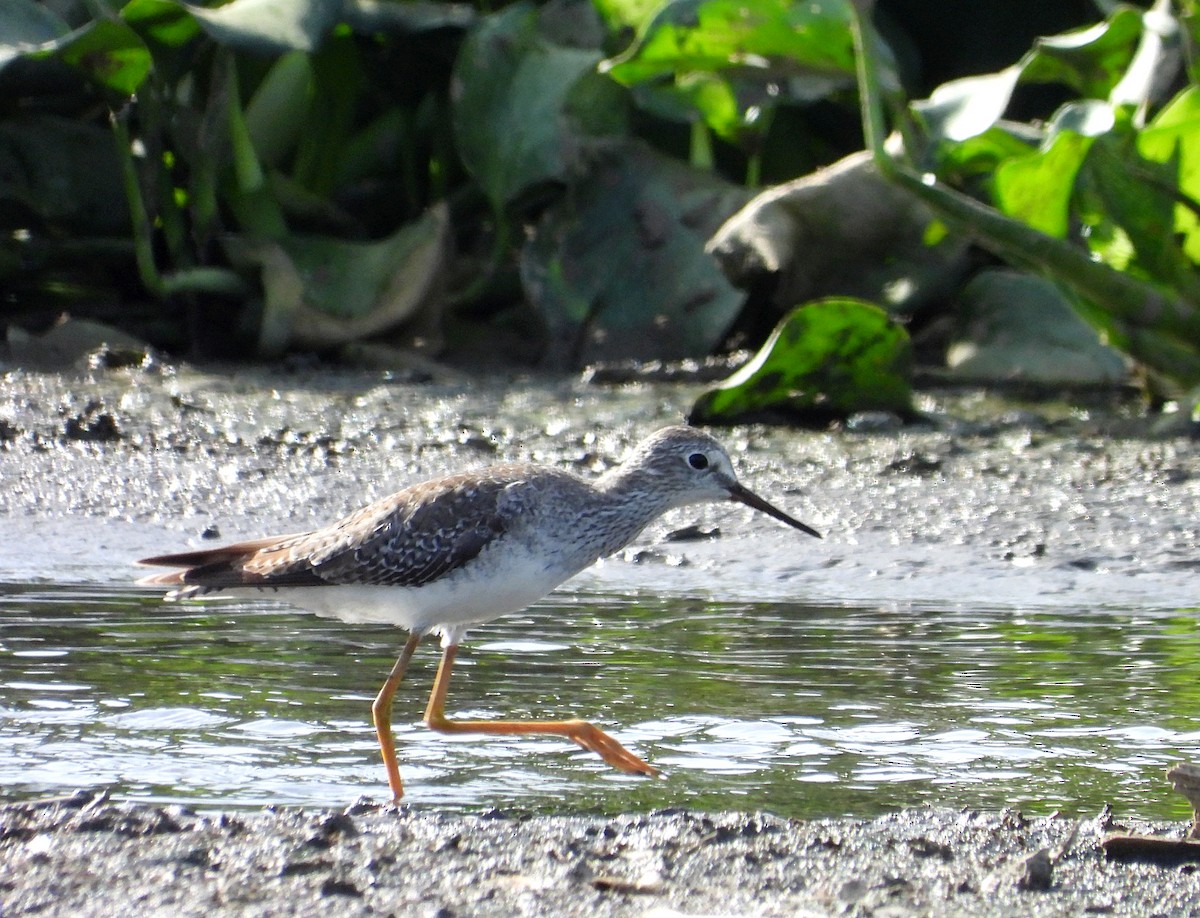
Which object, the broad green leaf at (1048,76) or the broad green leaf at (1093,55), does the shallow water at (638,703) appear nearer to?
the broad green leaf at (1048,76)

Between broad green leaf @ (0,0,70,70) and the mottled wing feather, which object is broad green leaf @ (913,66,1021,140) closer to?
the mottled wing feather

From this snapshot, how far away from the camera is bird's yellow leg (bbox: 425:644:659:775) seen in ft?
14.7

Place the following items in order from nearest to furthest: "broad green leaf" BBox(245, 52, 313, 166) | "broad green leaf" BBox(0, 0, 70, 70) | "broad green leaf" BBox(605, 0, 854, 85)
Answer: "broad green leaf" BBox(605, 0, 854, 85) → "broad green leaf" BBox(0, 0, 70, 70) → "broad green leaf" BBox(245, 52, 313, 166)

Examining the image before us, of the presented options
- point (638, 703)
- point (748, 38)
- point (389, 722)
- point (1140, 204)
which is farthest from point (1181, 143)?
point (389, 722)

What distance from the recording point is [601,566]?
21.9 ft

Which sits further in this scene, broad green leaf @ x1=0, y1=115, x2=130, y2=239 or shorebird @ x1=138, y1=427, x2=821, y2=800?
broad green leaf @ x1=0, y1=115, x2=130, y2=239

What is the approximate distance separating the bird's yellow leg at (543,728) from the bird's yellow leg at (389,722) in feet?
0.36

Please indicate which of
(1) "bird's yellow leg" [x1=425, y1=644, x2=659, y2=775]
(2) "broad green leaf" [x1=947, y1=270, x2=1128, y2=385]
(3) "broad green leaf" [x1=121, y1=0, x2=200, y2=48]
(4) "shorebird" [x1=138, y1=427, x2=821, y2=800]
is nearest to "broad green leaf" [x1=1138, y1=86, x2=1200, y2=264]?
(2) "broad green leaf" [x1=947, y1=270, x2=1128, y2=385]

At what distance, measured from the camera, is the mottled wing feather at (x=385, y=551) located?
16.8 feet

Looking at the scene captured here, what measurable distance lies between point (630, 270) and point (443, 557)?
4660mm

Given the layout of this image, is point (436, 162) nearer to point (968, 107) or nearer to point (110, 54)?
point (110, 54)

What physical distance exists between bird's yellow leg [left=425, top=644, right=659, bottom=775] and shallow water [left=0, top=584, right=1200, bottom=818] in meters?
0.05

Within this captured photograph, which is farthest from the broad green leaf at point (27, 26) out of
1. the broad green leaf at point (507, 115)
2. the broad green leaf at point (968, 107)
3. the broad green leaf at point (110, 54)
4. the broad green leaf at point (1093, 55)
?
the broad green leaf at point (1093, 55)

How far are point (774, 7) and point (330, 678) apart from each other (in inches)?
148
